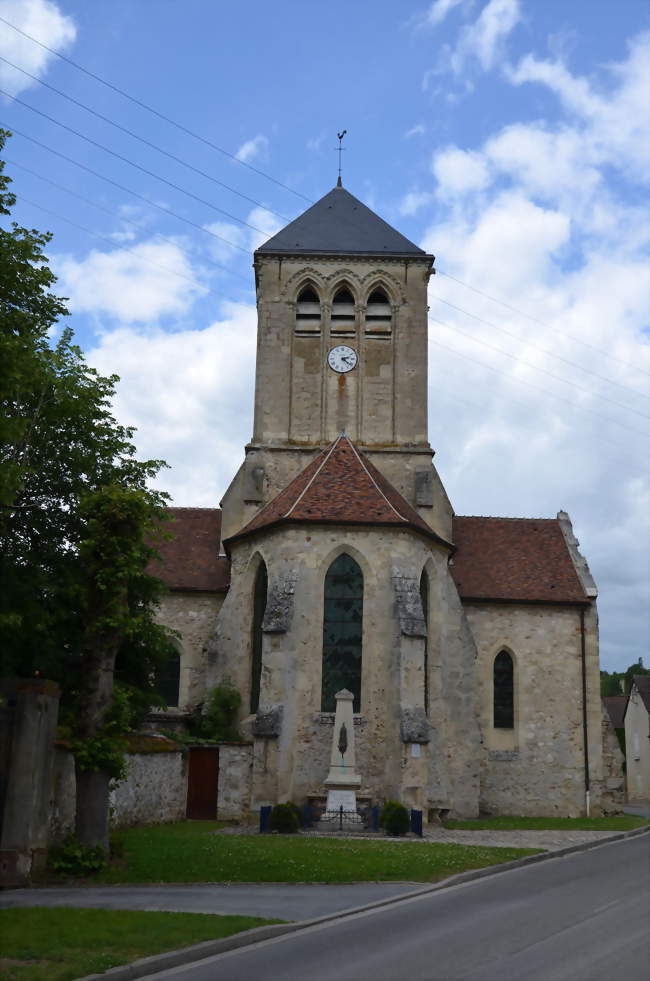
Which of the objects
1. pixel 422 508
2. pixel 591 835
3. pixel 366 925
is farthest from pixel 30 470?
pixel 422 508

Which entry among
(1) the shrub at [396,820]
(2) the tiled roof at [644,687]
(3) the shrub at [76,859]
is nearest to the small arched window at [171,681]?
(1) the shrub at [396,820]

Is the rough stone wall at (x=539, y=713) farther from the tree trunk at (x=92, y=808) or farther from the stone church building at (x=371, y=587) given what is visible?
the tree trunk at (x=92, y=808)

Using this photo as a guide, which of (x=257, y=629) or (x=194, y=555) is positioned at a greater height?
(x=194, y=555)

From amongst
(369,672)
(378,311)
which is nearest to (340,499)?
(369,672)

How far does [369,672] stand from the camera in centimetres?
2505

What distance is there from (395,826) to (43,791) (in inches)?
356

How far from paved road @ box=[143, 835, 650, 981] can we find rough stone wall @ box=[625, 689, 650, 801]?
4337 centimetres

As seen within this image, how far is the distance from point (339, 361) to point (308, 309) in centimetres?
226

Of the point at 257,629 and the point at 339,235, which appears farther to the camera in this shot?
the point at 339,235

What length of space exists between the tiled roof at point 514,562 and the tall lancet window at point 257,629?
23.2 ft

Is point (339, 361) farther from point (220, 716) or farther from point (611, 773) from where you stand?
point (611, 773)

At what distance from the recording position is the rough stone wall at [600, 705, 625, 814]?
98.6ft

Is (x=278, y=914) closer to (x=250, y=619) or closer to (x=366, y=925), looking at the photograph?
(x=366, y=925)

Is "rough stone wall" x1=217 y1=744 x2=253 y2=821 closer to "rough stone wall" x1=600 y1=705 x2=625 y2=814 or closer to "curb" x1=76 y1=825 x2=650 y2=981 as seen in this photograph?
"curb" x1=76 y1=825 x2=650 y2=981
